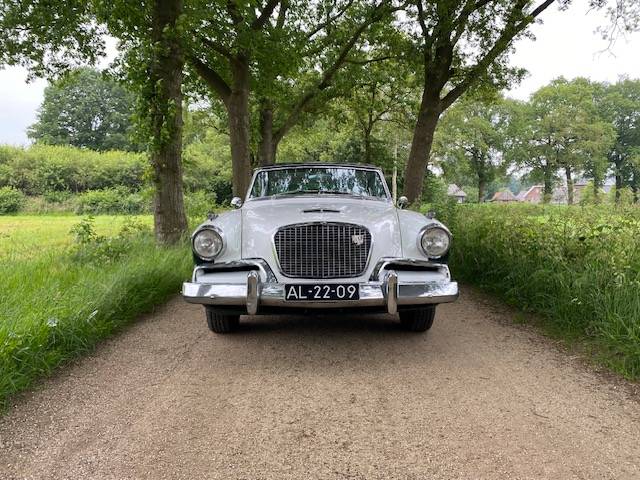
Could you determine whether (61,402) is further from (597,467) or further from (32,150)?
(32,150)

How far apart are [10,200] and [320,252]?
24.7 meters

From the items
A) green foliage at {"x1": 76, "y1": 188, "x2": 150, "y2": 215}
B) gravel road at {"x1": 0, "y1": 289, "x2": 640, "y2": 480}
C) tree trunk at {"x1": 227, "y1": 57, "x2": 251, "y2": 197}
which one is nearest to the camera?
gravel road at {"x1": 0, "y1": 289, "x2": 640, "y2": 480}

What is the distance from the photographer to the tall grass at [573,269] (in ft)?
12.3

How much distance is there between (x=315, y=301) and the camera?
352cm

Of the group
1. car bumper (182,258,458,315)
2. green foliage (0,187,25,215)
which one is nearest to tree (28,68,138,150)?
green foliage (0,187,25,215)

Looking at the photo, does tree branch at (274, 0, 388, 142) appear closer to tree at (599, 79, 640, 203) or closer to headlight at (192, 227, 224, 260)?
headlight at (192, 227, 224, 260)

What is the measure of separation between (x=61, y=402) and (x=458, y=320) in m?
3.74

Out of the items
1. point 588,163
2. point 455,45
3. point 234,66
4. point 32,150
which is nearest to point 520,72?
point 455,45

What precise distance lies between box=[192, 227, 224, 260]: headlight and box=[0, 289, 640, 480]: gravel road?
2.69 ft

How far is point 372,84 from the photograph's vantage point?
17.2 m

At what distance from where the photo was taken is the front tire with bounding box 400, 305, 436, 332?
4156mm

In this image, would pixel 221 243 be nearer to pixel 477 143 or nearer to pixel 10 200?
pixel 10 200

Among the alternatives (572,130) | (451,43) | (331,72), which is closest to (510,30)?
(451,43)

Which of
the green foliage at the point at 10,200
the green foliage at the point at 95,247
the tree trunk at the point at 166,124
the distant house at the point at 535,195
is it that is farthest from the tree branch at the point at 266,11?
the green foliage at the point at 10,200
